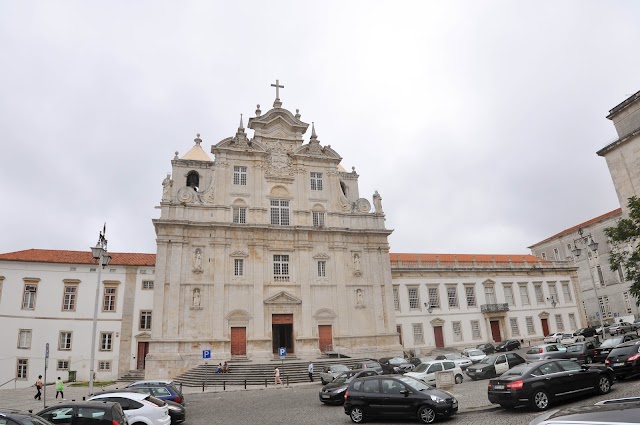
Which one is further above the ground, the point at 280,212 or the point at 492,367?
the point at 280,212

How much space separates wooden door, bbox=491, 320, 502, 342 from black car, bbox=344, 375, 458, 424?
35957mm

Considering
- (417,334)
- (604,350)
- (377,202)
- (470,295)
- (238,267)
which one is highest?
(377,202)

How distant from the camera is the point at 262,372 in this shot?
3028 centimetres

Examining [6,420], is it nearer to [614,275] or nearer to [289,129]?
[289,129]

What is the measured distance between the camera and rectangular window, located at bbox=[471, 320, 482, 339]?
44969mm

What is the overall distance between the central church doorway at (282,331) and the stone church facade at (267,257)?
0.27 feet

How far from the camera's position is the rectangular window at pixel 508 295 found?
47625 millimetres

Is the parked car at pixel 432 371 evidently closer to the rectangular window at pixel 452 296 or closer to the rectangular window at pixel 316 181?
the rectangular window at pixel 316 181

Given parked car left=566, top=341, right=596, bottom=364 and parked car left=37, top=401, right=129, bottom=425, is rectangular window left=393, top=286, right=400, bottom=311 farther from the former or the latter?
parked car left=37, top=401, right=129, bottom=425

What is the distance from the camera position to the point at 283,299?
117ft

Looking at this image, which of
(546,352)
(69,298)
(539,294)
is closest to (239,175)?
(69,298)

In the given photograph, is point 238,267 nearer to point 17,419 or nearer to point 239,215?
point 239,215

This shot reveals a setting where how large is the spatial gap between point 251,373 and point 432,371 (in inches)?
532

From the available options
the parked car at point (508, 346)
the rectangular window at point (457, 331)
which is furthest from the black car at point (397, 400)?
the rectangular window at point (457, 331)
